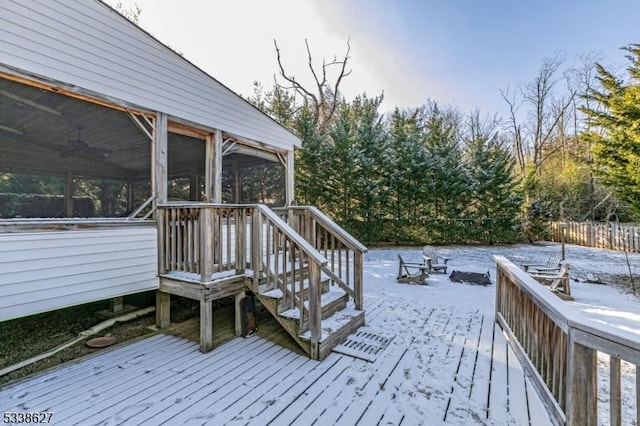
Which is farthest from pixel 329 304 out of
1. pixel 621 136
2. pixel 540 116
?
pixel 540 116

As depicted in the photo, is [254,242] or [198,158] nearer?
[254,242]

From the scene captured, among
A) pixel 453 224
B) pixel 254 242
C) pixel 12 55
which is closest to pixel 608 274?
pixel 453 224

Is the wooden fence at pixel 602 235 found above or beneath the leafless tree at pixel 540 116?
beneath

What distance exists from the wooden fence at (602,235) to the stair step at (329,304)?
10798 mm

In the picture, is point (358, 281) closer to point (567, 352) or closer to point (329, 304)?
point (329, 304)

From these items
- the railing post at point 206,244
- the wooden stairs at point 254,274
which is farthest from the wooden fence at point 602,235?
the railing post at point 206,244

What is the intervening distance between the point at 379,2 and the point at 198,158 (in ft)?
25.4

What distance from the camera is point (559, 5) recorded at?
950 cm

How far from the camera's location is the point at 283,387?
2703mm

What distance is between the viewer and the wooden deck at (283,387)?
232 cm

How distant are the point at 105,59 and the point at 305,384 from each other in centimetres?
436

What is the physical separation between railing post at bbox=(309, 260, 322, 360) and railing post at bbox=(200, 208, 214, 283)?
4.03 ft

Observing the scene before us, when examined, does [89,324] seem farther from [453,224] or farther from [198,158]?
[453,224]

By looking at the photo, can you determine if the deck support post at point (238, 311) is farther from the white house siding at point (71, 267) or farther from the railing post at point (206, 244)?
the white house siding at point (71, 267)
